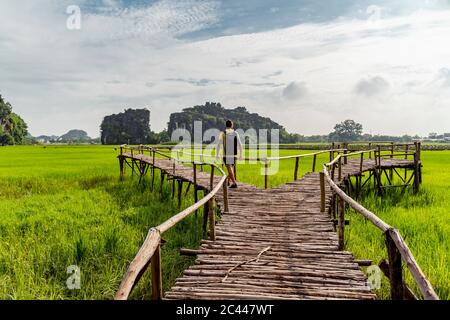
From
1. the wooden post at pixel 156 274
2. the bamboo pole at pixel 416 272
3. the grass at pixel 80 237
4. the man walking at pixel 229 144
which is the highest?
the man walking at pixel 229 144

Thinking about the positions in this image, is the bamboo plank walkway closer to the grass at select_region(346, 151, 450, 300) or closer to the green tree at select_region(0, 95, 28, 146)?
the grass at select_region(346, 151, 450, 300)

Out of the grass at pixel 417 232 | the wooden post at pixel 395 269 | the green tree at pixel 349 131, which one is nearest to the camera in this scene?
the wooden post at pixel 395 269

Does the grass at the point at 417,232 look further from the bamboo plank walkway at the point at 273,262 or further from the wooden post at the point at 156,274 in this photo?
the wooden post at the point at 156,274

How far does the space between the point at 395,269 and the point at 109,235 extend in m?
5.64

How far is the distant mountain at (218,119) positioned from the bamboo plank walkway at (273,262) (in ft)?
261

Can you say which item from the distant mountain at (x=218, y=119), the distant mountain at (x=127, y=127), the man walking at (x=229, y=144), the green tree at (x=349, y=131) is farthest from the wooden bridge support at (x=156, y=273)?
the green tree at (x=349, y=131)

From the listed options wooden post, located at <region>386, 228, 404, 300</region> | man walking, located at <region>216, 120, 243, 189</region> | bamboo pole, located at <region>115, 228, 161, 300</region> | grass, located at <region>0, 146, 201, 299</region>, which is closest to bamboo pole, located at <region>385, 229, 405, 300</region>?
wooden post, located at <region>386, 228, 404, 300</region>

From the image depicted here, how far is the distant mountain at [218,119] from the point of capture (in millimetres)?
95794

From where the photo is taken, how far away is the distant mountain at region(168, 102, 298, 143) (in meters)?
95.8

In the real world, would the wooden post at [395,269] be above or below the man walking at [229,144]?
below

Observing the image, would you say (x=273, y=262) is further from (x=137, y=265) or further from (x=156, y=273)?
(x=137, y=265)

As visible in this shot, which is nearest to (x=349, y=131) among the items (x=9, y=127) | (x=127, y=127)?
(x=127, y=127)

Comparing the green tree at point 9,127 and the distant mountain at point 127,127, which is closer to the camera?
the green tree at point 9,127

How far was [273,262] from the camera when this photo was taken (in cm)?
501
